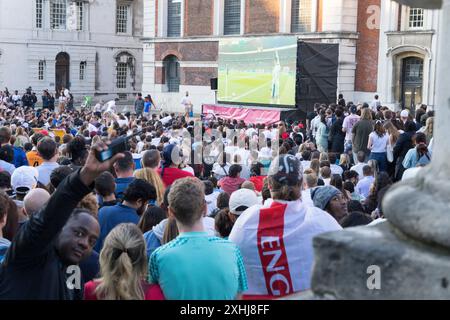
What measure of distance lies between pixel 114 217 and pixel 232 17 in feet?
118

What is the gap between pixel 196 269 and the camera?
403cm

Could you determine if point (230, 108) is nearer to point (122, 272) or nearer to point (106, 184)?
point (106, 184)

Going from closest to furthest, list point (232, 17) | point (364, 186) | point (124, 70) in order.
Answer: point (364, 186), point (232, 17), point (124, 70)

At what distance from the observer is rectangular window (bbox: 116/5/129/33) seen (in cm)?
5678

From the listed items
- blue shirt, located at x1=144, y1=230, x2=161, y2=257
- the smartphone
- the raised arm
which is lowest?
blue shirt, located at x1=144, y1=230, x2=161, y2=257

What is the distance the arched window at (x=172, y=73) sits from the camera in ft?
147

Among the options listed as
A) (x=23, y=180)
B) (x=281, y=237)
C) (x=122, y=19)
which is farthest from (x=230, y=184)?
(x=122, y=19)

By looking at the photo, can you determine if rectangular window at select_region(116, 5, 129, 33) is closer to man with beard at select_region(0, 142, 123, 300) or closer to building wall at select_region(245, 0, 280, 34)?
building wall at select_region(245, 0, 280, 34)

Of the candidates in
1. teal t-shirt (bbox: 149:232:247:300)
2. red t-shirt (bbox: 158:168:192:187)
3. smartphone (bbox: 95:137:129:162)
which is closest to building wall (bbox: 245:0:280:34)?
red t-shirt (bbox: 158:168:192:187)

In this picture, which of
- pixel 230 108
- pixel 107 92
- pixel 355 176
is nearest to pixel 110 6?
pixel 107 92

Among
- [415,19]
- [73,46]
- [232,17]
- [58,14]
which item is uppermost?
[58,14]

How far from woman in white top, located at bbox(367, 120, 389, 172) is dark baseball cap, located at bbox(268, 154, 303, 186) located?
10.7m

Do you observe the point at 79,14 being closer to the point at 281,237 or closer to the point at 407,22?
the point at 407,22

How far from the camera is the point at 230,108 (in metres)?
32.3
